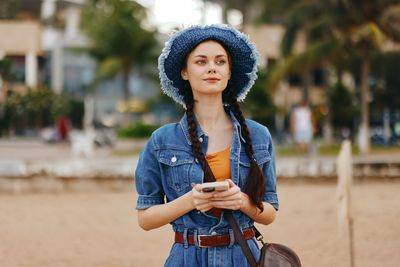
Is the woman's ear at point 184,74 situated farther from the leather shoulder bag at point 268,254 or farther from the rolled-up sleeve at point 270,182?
the leather shoulder bag at point 268,254

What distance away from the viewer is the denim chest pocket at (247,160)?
2.64 metres

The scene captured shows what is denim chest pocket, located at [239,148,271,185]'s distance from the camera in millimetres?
2641

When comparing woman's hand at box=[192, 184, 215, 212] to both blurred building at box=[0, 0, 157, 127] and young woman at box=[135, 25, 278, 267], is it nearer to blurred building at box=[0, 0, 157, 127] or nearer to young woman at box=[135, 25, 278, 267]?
young woman at box=[135, 25, 278, 267]

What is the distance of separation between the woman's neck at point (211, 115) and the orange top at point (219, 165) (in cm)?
13

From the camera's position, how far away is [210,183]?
2.37 metres

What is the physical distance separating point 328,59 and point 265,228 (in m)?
17.9

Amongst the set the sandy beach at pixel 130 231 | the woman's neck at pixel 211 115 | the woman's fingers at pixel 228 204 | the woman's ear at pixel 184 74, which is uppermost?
the woman's ear at pixel 184 74

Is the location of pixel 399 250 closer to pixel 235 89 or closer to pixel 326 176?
pixel 235 89

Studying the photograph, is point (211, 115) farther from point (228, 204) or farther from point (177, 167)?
point (228, 204)

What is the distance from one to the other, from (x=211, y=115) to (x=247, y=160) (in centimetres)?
24

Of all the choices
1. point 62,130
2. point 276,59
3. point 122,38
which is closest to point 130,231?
point 62,130

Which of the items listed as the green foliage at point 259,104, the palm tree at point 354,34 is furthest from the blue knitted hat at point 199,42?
the green foliage at point 259,104

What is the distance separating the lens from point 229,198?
242 cm

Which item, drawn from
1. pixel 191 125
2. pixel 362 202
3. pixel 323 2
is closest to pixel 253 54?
pixel 191 125
